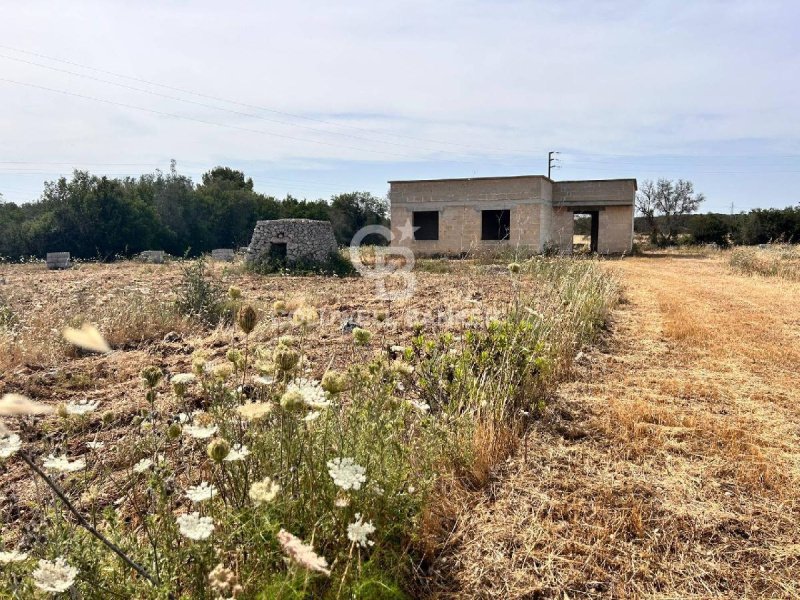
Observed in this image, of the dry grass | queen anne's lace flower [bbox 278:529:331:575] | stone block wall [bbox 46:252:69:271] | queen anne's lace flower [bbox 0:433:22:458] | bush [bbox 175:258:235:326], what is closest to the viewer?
queen anne's lace flower [bbox 278:529:331:575]

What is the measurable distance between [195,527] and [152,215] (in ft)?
90.1

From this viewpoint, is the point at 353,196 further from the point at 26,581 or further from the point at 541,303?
the point at 26,581

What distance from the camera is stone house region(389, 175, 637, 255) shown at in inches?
730

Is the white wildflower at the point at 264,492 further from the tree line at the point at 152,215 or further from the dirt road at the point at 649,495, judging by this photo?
the tree line at the point at 152,215

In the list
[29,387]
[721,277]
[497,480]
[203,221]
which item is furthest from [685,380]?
[203,221]

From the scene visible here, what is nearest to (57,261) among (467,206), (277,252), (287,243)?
(277,252)

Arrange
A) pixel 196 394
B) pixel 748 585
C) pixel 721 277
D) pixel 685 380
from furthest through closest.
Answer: pixel 721 277
pixel 685 380
pixel 196 394
pixel 748 585

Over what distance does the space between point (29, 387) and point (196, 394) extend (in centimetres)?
153

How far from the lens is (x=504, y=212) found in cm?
1939

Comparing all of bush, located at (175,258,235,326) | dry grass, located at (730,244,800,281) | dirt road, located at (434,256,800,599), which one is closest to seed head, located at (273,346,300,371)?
dirt road, located at (434,256,800,599)

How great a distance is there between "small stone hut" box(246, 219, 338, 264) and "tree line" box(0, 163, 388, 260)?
23.2 ft

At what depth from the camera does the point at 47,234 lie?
75.7ft

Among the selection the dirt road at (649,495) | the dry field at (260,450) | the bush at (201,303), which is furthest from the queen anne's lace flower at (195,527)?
the bush at (201,303)

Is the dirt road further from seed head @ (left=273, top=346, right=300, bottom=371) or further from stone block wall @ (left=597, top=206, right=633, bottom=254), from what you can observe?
stone block wall @ (left=597, top=206, right=633, bottom=254)
